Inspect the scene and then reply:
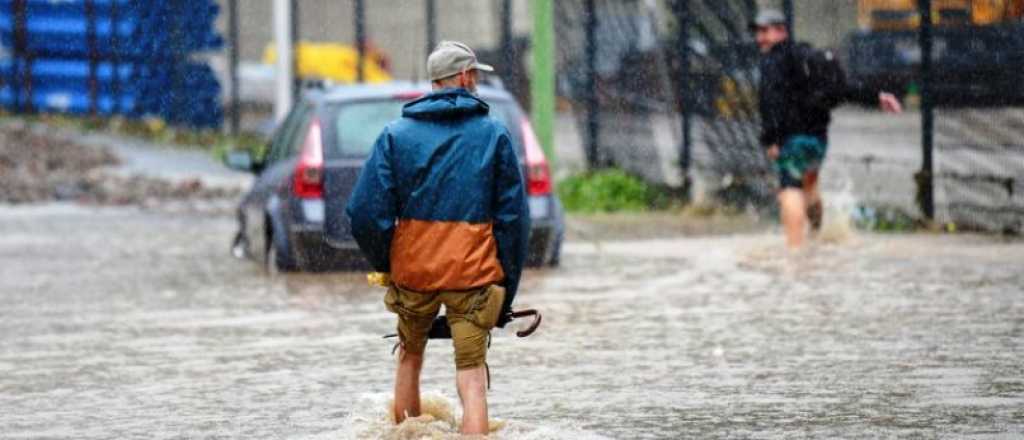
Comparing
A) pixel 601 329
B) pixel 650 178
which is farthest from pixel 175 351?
pixel 650 178

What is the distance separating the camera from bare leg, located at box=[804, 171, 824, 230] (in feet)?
55.9

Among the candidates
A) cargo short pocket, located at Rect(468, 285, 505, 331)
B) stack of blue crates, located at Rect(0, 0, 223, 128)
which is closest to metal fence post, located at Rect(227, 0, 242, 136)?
stack of blue crates, located at Rect(0, 0, 223, 128)

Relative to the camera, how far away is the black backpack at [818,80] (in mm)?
16609

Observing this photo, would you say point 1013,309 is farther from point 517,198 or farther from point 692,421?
point 517,198

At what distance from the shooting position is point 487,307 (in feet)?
26.7

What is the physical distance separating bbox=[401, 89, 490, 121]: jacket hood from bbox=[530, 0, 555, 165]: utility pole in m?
11.8

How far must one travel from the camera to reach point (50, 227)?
21.3 metres

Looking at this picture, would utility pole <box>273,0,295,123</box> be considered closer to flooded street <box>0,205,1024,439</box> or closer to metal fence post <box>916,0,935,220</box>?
flooded street <box>0,205,1024,439</box>

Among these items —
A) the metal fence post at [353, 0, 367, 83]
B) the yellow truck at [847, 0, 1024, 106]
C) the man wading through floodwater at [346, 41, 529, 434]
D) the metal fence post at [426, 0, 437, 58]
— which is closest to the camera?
the man wading through floodwater at [346, 41, 529, 434]

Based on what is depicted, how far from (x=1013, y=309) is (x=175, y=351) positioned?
446 cm

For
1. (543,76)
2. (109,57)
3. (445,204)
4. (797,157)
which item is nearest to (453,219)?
(445,204)

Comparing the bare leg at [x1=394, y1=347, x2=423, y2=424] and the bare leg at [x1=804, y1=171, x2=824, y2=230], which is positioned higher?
the bare leg at [x1=394, y1=347, x2=423, y2=424]

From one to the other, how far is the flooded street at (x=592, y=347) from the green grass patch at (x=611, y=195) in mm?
3561

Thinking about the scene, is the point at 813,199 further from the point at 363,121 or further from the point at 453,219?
the point at 453,219
